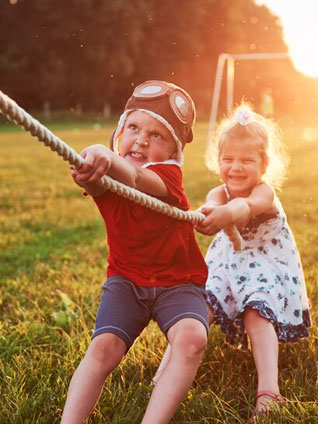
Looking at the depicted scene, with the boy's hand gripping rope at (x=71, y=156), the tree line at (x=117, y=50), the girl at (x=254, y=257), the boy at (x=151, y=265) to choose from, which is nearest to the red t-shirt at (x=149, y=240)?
the boy at (x=151, y=265)

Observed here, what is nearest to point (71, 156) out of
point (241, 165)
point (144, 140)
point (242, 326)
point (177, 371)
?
point (144, 140)

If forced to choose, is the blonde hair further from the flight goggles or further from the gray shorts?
the gray shorts

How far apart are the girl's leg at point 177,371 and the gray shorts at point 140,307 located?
50 mm

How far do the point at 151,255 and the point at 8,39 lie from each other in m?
38.2

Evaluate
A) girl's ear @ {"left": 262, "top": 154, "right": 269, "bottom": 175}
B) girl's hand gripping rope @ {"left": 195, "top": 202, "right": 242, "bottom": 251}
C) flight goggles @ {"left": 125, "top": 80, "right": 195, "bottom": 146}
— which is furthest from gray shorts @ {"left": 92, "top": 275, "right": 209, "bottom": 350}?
girl's ear @ {"left": 262, "top": 154, "right": 269, "bottom": 175}

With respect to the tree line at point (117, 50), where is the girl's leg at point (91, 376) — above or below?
below

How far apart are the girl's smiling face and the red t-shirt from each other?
18.8 inches

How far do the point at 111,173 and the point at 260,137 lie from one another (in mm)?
1091

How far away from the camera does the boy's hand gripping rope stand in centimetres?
147

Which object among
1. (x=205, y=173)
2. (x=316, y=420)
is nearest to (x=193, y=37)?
(x=205, y=173)

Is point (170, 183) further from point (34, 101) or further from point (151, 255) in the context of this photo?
point (34, 101)

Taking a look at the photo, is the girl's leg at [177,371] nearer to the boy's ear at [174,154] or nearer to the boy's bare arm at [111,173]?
the boy's bare arm at [111,173]

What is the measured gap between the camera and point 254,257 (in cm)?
285

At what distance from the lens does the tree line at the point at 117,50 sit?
2572 cm
